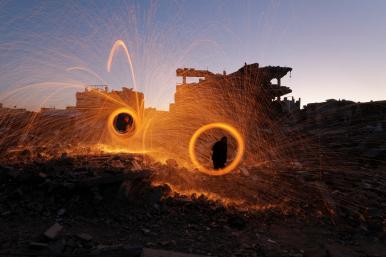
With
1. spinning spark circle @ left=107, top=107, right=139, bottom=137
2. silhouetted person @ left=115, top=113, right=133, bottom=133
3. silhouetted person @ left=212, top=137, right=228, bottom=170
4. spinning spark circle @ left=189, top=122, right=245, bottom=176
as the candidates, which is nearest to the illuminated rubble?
spinning spark circle @ left=189, top=122, right=245, bottom=176

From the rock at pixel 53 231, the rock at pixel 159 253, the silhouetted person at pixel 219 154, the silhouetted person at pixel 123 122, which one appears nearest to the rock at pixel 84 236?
the rock at pixel 53 231

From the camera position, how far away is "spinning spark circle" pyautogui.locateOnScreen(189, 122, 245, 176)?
956 centimetres

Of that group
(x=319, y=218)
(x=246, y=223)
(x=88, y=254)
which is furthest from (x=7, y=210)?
(x=319, y=218)

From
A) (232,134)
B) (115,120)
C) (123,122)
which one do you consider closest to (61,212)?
(232,134)

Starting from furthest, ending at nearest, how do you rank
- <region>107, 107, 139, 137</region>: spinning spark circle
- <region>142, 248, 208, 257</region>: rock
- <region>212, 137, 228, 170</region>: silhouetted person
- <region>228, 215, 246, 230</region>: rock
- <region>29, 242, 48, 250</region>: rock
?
<region>107, 107, 139, 137</region>: spinning spark circle
<region>212, 137, 228, 170</region>: silhouetted person
<region>228, 215, 246, 230</region>: rock
<region>29, 242, 48, 250</region>: rock
<region>142, 248, 208, 257</region>: rock

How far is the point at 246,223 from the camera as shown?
576 cm

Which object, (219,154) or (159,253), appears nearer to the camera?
(159,253)

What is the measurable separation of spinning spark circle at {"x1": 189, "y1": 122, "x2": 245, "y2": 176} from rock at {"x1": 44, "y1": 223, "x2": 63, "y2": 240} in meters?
4.72

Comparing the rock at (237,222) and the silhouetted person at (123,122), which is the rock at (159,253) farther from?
the silhouetted person at (123,122)

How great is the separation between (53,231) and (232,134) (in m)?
11.4

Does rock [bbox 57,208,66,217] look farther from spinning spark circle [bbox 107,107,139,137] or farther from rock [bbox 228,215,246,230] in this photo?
spinning spark circle [bbox 107,107,139,137]

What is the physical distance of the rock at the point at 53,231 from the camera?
479cm

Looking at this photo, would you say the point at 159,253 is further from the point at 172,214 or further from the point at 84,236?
the point at 172,214

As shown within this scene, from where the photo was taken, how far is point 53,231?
4969 millimetres
